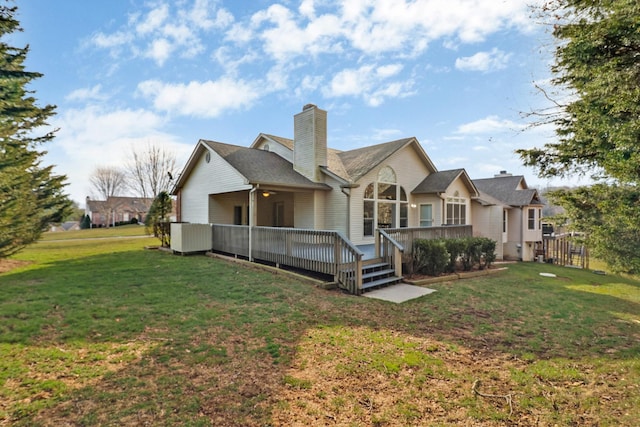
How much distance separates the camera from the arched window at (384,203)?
13.7m

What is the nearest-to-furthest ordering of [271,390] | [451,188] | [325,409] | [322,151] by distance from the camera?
[325,409], [271,390], [322,151], [451,188]

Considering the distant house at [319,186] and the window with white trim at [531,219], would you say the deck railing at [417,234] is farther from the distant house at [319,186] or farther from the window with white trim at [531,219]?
the window with white trim at [531,219]

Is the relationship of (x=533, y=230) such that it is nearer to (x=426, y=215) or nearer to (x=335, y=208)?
(x=426, y=215)

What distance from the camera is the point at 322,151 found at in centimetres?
1398

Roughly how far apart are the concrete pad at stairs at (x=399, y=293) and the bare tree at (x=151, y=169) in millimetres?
38020

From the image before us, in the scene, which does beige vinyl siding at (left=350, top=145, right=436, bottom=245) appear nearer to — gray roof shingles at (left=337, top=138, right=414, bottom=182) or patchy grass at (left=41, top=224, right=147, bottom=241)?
gray roof shingles at (left=337, top=138, right=414, bottom=182)

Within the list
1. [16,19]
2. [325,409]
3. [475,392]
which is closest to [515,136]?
[475,392]

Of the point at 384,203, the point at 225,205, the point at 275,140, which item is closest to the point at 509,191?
the point at 384,203

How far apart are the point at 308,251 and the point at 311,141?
6.69m

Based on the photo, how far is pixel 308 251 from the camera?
891 centimetres

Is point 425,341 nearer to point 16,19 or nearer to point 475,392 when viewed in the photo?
point 475,392

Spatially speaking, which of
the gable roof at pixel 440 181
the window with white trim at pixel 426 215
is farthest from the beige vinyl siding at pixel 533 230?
the window with white trim at pixel 426 215

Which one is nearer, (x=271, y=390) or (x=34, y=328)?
(x=271, y=390)

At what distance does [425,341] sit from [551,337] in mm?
2387
